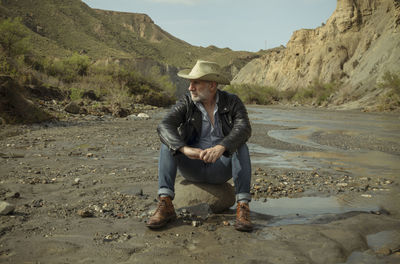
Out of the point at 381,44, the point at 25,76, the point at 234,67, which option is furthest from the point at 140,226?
the point at 234,67

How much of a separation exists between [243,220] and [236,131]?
0.93 metres

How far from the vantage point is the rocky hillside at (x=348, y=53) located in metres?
37.2

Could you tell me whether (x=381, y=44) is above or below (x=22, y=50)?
above

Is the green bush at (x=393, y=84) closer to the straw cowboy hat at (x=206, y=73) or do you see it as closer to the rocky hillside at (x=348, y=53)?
the rocky hillside at (x=348, y=53)

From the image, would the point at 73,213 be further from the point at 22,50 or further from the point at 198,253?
the point at 22,50

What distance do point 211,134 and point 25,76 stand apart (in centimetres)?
1994

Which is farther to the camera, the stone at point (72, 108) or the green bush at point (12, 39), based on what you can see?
the green bush at point (12, 39)

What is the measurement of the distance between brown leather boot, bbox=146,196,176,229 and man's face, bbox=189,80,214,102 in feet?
3.74

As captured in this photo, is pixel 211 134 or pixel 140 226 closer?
pixel 140 226

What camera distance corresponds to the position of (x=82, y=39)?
72.5m

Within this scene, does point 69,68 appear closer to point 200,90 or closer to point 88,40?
point 200,90

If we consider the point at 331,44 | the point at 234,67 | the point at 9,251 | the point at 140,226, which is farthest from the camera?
the point at 234,67

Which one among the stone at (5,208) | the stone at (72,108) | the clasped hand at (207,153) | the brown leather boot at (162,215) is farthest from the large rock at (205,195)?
the stone at (72,108)

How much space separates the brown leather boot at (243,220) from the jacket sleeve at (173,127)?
0.89m
